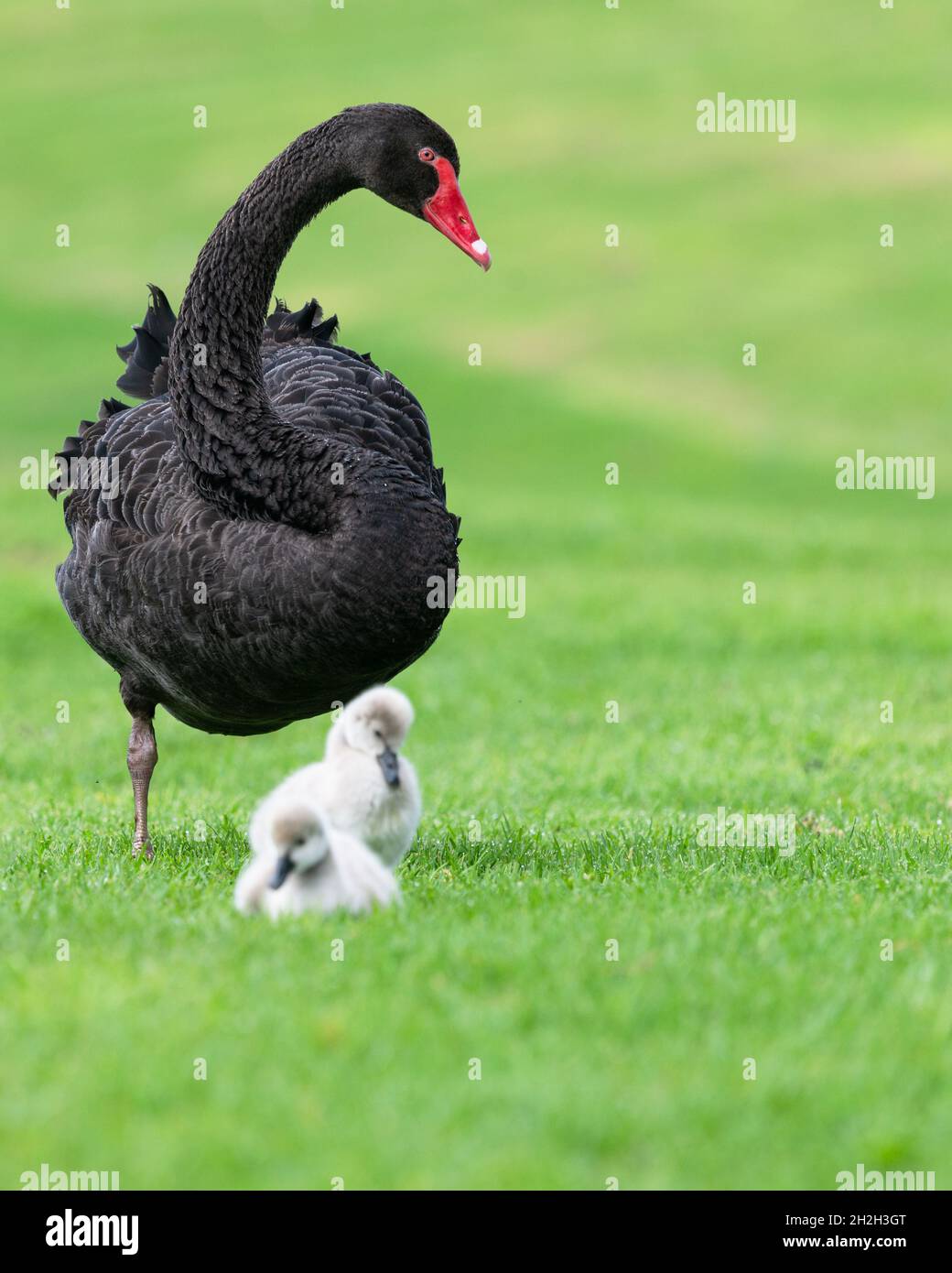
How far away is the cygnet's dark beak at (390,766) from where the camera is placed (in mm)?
5648

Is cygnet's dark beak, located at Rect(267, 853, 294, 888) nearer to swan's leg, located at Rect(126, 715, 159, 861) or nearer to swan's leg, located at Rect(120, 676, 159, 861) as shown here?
swan's leg, located at Rect(126, 715, 159, 861)

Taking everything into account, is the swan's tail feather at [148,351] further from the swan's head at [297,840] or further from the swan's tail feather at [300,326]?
the swan's head at [297,840]

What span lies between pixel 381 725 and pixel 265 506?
1307mm

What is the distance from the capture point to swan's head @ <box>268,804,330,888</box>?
16.7 ft

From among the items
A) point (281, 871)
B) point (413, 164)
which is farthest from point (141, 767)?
point (413, 164)

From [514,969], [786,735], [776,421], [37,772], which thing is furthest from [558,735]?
[776,421]

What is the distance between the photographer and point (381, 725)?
18.7 feet

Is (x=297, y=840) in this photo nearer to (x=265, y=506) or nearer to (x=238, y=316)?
(x=265, y=506)

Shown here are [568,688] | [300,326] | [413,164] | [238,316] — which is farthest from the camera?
[568,688]

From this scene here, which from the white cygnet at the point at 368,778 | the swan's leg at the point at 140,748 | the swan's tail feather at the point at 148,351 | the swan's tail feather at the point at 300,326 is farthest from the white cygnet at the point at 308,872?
the swan's tail feather at the point at 300,326

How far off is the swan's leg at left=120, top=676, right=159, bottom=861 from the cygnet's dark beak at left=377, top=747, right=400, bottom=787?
200 centimetres

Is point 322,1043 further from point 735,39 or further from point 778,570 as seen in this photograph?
point 735,39

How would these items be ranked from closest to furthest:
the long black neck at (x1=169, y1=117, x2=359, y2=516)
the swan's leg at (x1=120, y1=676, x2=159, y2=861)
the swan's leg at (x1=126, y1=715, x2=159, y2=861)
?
the long black neck at (x1=169, y1=117, x2=359, y2=516) < the swan's leg at (x1=126, y1=715, x2=159, y2=861) < the swan's leg at (x1=120, y1=676, x2=159, y2=861)

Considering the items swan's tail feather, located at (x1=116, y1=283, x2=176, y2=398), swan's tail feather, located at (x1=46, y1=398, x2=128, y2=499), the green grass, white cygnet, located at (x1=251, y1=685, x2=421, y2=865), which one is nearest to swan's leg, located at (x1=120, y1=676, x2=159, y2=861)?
the green grass
